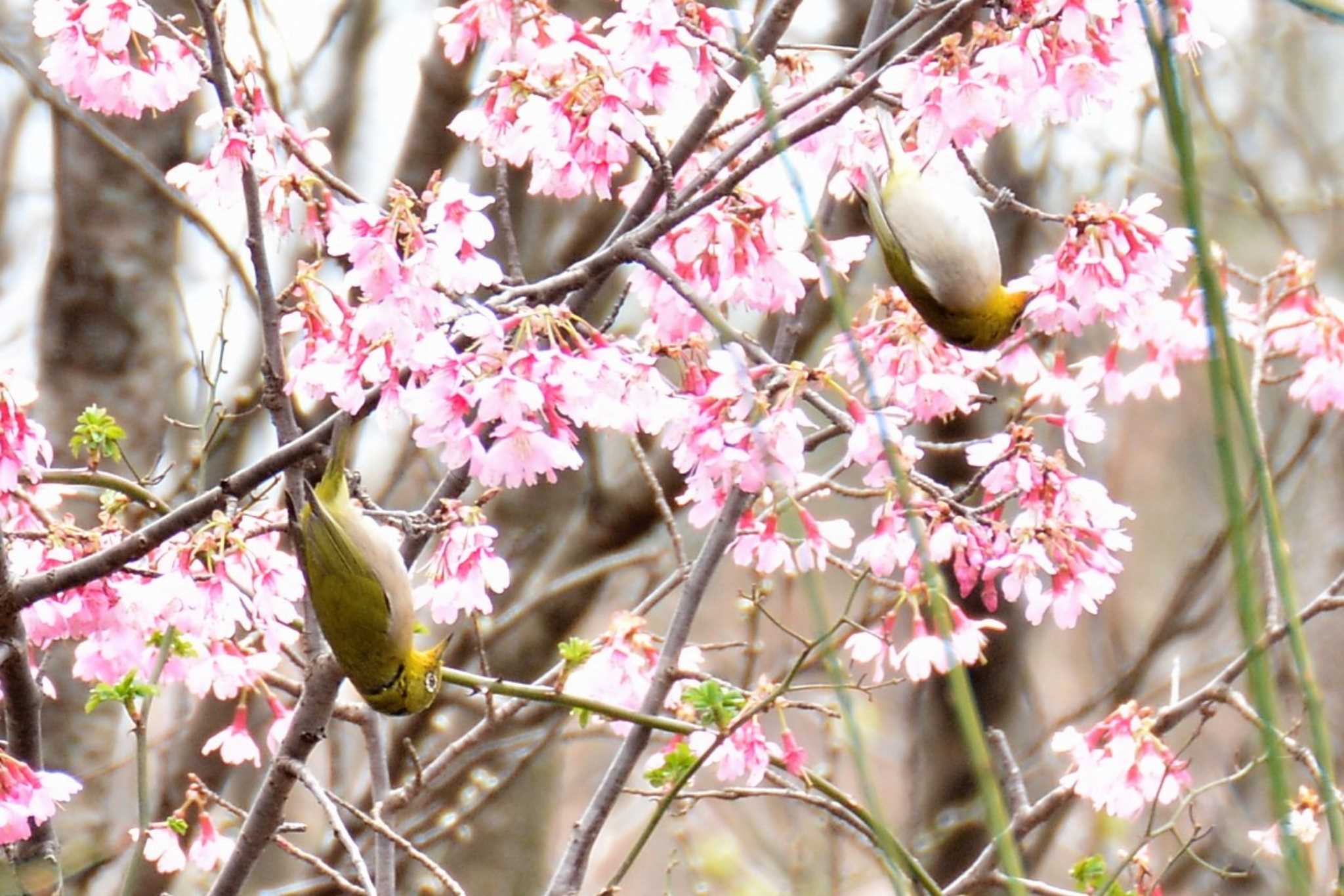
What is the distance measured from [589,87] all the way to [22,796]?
1.12 metres

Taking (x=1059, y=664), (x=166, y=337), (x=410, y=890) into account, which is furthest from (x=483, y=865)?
(x=1059, y=664)

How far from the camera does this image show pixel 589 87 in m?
1.84

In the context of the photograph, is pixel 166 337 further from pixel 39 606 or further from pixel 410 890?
pixel 39 606

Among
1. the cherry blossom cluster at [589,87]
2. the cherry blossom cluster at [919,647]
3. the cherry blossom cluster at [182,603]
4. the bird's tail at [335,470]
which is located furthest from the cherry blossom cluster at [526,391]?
the cherry blossom cluster at [919,647]

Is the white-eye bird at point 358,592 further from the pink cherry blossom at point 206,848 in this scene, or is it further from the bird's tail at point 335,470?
the pink cherry blossom at point 206,848

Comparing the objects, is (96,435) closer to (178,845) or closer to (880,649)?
(178,845)

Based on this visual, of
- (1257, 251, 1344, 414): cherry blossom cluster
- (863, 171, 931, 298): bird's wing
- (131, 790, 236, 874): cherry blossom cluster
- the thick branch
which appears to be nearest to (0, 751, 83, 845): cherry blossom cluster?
(131, 790, 236, 874): cherry blossom cluster

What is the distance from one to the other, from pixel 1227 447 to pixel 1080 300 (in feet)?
4.54

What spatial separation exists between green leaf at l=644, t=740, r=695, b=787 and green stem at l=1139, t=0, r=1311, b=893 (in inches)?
37.1

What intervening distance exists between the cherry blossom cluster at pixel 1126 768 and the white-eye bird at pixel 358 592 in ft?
3.39

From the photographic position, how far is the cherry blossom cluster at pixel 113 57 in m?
1.90

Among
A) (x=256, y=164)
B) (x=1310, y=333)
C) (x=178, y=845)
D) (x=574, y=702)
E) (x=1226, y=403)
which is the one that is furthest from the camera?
(x=1310, y=333)

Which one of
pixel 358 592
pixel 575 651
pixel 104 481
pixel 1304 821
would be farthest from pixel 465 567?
pixel 1304 821

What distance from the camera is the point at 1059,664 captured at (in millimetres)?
10406
